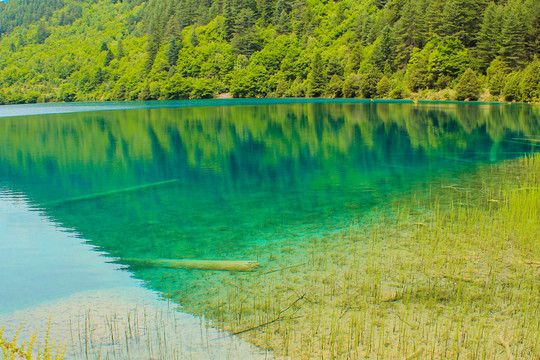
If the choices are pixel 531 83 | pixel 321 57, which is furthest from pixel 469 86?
pixel 321 57

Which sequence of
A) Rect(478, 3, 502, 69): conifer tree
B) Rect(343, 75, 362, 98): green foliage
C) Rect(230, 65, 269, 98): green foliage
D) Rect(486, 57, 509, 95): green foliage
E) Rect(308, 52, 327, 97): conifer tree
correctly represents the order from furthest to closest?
Rect(230, 65, 269, 98): green foliage < Rect(308, 52, 327, 97): conifer tree < Rect(343, 75, 362, 98): green foliage < Rect(478, 3, 502, 69): conifer tree < Rect(486, 57, 509, 95): green foliage

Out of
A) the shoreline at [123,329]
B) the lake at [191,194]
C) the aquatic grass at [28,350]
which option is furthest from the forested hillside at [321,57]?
the aquatic grass at [28,350]

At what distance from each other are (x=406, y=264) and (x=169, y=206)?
8.71m

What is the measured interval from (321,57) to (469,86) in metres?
58.0

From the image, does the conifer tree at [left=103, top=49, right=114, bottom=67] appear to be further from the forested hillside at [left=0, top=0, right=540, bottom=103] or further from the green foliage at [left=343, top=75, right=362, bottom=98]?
the green foliage at [left=343, top=75, right=362, bottom=98]

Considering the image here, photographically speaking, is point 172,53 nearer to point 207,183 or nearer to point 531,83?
point 531,83

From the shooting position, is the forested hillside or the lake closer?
the lake

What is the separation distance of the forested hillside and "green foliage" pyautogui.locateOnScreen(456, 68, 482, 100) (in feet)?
0.66

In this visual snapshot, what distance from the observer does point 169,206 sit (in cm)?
1487

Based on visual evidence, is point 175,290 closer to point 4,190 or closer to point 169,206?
point 169,206

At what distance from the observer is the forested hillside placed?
80875 millimetres

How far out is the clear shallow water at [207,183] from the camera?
10.8 m

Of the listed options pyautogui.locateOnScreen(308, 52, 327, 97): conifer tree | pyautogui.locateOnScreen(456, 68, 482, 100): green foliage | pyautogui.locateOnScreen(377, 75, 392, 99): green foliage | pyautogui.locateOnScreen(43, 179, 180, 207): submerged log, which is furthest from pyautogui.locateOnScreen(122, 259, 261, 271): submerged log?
pyautogui.locateOnScreen(308, 52, 327, 97): conifer tree

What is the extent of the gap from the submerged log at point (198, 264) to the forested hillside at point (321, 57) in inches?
2650
